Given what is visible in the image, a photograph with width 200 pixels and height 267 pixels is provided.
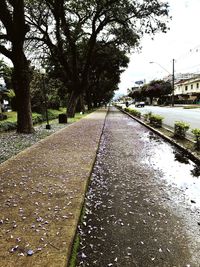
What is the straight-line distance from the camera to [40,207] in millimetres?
4102

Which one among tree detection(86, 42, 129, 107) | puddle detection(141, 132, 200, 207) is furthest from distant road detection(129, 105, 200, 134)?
tree detection(86, 42, 129, 107)

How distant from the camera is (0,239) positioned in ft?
10.4

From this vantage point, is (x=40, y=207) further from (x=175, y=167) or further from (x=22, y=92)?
(x=22, y=92)

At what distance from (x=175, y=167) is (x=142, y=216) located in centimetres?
337

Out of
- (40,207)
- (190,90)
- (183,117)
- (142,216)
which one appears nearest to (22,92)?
(40,207)

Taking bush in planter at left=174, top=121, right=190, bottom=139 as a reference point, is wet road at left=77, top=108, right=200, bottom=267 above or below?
below

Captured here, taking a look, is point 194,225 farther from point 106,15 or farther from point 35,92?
point 35,92

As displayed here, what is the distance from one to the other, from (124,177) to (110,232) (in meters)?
2.66

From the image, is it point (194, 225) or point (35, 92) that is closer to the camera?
point (194, 225)

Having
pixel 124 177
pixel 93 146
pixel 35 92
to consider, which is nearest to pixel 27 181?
pixel 124 177

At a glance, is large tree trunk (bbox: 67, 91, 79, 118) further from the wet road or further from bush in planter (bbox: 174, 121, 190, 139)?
the wet road

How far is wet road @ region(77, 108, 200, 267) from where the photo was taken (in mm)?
3043

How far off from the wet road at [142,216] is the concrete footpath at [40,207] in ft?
0.90

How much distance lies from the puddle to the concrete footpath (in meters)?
1.88
